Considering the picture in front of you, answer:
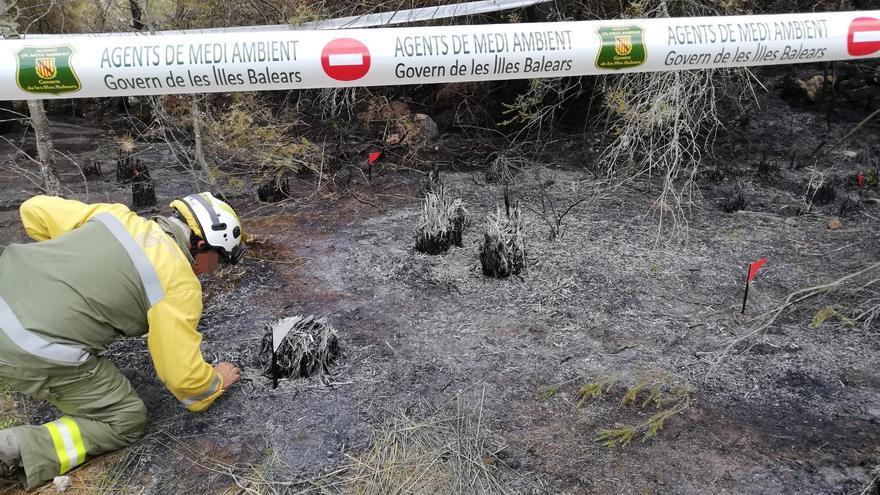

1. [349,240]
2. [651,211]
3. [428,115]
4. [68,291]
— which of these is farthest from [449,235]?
[428,115]

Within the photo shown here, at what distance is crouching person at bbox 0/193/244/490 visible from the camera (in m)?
2.38

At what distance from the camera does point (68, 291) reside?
241 cm

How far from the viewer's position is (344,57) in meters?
2.96

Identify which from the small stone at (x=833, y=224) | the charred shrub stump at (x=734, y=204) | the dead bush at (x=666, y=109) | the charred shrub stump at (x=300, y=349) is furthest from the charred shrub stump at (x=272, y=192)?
the small stone at (x=833, y=224)

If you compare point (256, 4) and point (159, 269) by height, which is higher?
point (256, 4)

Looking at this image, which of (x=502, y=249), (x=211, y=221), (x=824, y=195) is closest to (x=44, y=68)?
(x=211, y=221)

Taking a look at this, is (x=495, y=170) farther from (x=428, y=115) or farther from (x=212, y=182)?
(x=212, y=182)

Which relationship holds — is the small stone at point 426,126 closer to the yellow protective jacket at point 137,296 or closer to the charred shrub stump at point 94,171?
the charred shrub stump at point 94,171

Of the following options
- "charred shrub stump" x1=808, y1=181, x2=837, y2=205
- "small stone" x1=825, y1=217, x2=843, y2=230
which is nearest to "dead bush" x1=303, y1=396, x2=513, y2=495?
"small stone" x1=825, y1=217, x2=843, y2=230

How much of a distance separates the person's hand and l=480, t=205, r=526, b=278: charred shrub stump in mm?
1749

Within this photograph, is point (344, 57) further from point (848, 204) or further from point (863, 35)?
point (848, 204)

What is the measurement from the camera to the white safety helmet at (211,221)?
2.74 metres

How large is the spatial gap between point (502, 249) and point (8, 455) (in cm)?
277

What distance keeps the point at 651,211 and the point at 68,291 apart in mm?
4227
